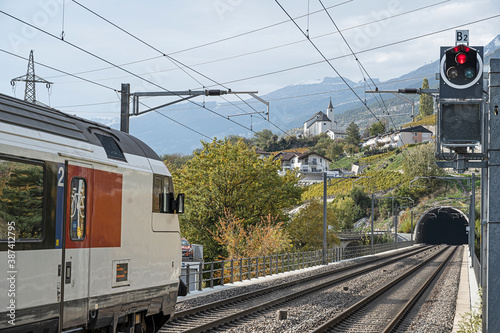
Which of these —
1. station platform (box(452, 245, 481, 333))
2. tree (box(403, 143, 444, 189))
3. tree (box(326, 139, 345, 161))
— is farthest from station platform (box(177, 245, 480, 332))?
tree (box(326, 139, 345, 161))

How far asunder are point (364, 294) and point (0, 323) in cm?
1873

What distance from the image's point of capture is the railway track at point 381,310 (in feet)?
54.0

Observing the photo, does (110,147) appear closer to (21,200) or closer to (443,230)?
(21,200)

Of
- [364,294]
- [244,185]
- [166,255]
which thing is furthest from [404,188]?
[166,255]

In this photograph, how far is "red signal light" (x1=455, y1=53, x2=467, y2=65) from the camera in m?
8.59

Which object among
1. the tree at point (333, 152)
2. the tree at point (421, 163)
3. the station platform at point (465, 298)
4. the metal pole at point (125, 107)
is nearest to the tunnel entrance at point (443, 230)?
the tree at point (421, 163)

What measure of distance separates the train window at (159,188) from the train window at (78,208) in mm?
2441

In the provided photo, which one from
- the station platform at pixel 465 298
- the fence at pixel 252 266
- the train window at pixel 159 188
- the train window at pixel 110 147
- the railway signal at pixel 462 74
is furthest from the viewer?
the fence at pixel 252 266

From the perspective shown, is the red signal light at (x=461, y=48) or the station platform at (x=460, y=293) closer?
the red signal light at (x=461, y=48)

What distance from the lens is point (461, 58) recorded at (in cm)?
859

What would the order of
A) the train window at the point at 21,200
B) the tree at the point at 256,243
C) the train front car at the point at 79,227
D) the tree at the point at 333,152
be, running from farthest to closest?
the tree at the point at 333,152
the tree at the point at 256,243
the train front car at the point at 79,227
the train window at the point at 21,200

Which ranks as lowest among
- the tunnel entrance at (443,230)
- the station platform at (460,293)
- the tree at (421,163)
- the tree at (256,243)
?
the tunnel entrance at (443,230)

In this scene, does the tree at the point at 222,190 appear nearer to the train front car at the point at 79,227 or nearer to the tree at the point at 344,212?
the train front car at the point at 79,227

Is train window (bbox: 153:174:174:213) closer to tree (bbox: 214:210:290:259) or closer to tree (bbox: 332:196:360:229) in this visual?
tree (bbox: 214:210:290:259)
